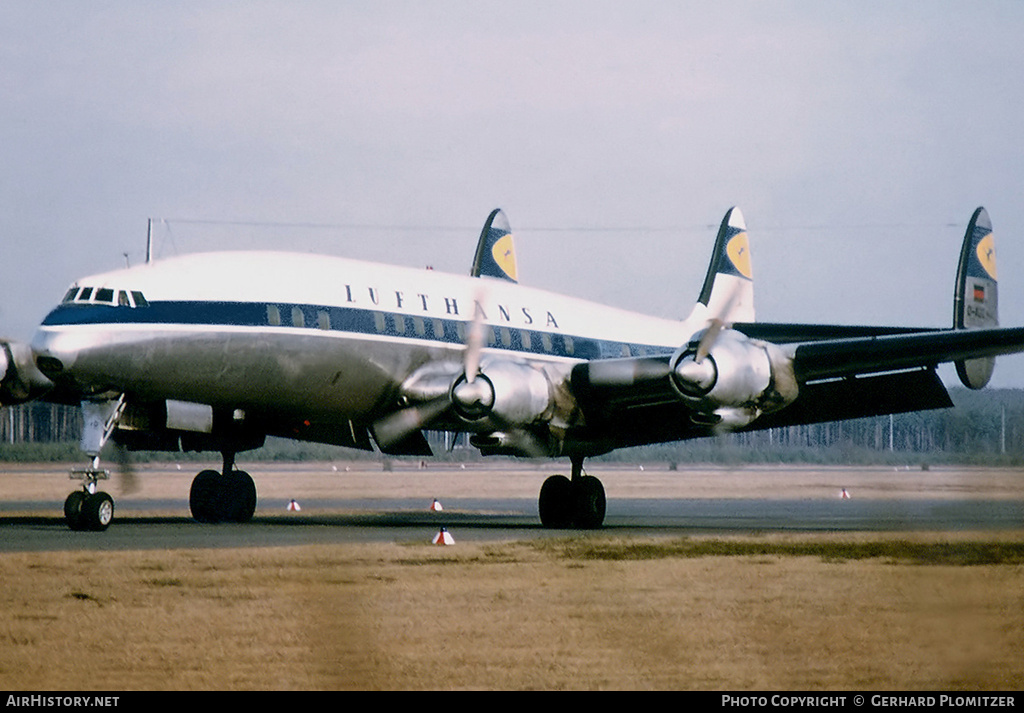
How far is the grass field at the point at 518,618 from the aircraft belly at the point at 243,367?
3197 millimetres

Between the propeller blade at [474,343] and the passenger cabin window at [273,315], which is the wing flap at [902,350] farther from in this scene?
the passenger cabin window at [273,315]

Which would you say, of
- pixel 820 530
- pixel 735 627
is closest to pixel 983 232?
pixel 820 530

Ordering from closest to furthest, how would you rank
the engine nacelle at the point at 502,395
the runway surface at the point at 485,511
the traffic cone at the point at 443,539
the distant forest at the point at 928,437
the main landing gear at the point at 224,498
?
the distant forest at the point at 928,437, the runway surface at the point at 485,511, the traffic cone at the point at 443,539, the engine nacelle at the point at 502,395, the main landing gear at the point at 224,498

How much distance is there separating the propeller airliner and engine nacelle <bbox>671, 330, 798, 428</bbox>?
3 cm

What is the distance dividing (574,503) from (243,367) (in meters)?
6.99

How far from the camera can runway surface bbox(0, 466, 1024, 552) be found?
19.0 m

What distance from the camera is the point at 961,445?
18281 mm

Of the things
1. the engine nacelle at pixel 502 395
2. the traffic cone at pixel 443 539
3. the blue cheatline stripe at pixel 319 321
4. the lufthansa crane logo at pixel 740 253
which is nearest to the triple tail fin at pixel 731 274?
the lufthansa crane logo at pixel 740 253

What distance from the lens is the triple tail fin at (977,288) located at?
25.8 m

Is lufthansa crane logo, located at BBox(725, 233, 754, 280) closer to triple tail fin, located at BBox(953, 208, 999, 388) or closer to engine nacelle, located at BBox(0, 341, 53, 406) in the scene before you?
triple tail fin, located at BBox(953, 208, 999, 388)

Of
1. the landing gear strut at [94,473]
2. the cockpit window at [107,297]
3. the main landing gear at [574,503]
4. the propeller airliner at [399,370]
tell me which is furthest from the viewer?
the main landing gear at [574,503]

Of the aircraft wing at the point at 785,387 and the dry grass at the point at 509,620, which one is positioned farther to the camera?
the aircraft wing at the point at 785,387

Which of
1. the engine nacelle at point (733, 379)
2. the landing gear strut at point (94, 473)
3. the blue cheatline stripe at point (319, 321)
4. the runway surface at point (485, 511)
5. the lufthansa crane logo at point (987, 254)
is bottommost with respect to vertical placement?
→ the runway surface at point (485, 511)

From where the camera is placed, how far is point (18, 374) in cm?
2397
